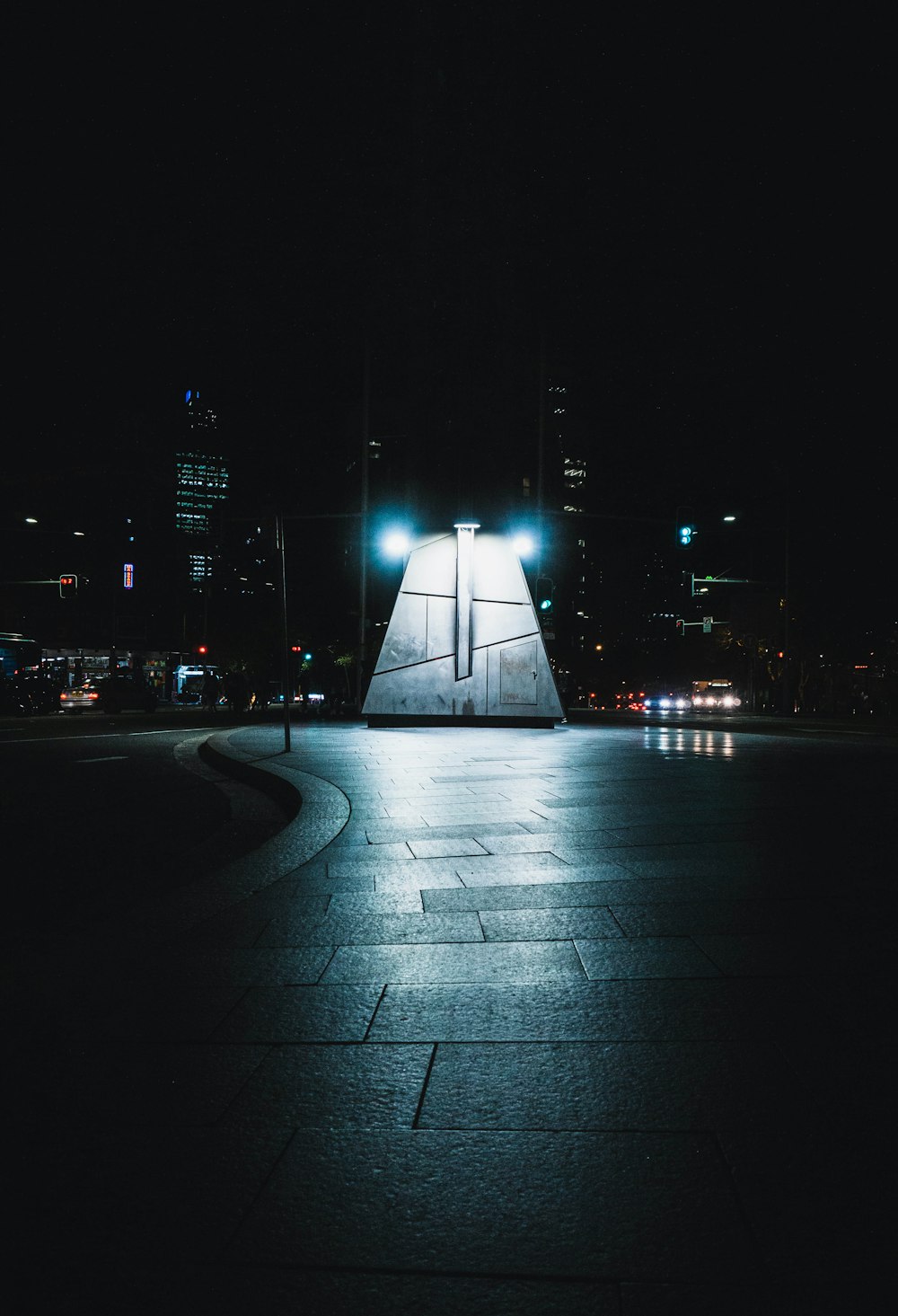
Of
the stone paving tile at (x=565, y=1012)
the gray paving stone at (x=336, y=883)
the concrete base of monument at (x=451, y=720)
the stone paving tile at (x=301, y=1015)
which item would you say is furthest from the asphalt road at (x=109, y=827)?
the concrete base of monument at (x=451, y=720)

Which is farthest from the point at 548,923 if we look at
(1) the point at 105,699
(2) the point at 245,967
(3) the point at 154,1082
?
(1) the point at 105,699

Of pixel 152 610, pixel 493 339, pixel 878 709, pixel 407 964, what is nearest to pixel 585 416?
pixel 493 339

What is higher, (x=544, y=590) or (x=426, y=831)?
(x=544, y=590)

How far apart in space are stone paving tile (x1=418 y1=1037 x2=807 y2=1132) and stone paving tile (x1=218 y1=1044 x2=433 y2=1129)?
8 cm

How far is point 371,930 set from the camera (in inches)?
189

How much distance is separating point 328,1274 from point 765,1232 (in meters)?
0.96

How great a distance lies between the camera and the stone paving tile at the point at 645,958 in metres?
4.00

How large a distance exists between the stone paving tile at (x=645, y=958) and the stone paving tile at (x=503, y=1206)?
146 centimetres

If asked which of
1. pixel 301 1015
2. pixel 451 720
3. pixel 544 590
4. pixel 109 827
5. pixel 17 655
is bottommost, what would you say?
pixel 451 720

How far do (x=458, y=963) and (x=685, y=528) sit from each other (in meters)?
25.8

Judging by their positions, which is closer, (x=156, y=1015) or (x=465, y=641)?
(x=156, y=1015)

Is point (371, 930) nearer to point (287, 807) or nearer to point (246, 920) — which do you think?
point (246, 920)

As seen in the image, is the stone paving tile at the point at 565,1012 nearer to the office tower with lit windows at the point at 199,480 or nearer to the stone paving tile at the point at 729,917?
the stone paving tile at the point at 729,917

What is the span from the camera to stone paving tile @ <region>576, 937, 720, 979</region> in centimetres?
400
